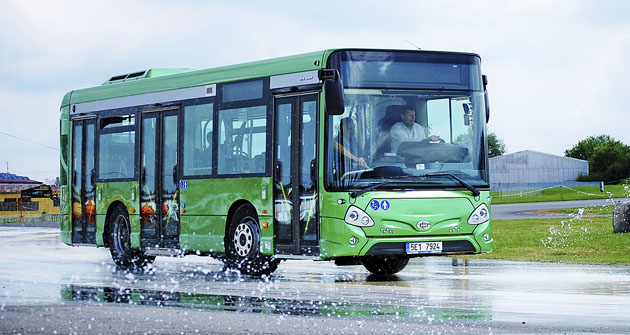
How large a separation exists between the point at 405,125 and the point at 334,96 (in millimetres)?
1142

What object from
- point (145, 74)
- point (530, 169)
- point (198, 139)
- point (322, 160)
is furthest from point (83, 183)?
point (530, 169)

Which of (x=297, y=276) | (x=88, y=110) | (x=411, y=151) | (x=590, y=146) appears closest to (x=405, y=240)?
(x=411, y=151)

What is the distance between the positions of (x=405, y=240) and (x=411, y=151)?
127 cm

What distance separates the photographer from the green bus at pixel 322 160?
15.1 meters

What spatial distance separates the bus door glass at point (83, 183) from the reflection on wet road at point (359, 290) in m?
1.07

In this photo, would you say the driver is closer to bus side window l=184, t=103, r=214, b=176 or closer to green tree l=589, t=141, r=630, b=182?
bus side window l=184, t=103, r=214, b=176

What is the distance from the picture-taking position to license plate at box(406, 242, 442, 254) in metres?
15.1

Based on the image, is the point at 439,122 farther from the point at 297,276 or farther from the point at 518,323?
the point at 518,323

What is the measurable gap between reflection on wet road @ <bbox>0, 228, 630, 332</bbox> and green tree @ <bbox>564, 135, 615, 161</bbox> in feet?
508

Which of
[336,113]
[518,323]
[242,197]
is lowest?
[518,323]

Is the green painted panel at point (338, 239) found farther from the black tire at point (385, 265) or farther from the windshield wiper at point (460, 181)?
the black tire at point (385, 265)

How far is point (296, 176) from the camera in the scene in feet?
52.3

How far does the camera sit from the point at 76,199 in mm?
21984

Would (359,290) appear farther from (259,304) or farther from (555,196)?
(555,196)
